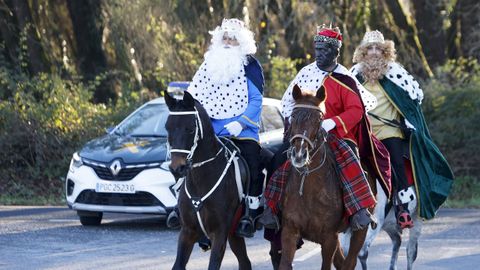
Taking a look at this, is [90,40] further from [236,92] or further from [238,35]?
[236,92]

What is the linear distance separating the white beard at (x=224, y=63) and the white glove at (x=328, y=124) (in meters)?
1.14

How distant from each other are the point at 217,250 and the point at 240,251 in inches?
31.6

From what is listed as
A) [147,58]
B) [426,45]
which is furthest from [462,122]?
[147,58]

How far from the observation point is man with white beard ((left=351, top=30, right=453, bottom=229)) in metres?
11.4

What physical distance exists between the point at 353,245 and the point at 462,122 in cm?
1264

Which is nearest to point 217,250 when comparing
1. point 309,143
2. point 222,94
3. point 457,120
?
point 309,143

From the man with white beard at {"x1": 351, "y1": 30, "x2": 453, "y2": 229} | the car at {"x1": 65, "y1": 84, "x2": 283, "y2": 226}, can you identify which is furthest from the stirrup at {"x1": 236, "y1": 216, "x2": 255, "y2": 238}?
the car at {"x1": 65, "y1": 84, "x2": 283, "y2": 226}

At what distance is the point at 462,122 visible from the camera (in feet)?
72.7

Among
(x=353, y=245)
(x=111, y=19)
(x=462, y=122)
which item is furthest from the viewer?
(x=111, y=19)

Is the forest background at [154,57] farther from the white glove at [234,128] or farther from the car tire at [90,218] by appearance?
the white glove at [234,128]

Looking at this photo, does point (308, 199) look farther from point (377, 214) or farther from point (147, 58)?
point (147, 58)

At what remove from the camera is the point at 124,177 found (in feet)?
49.0

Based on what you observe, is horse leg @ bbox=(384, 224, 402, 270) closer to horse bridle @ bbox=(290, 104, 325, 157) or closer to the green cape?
the green cape

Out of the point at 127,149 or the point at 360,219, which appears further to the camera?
the point at 127,149
